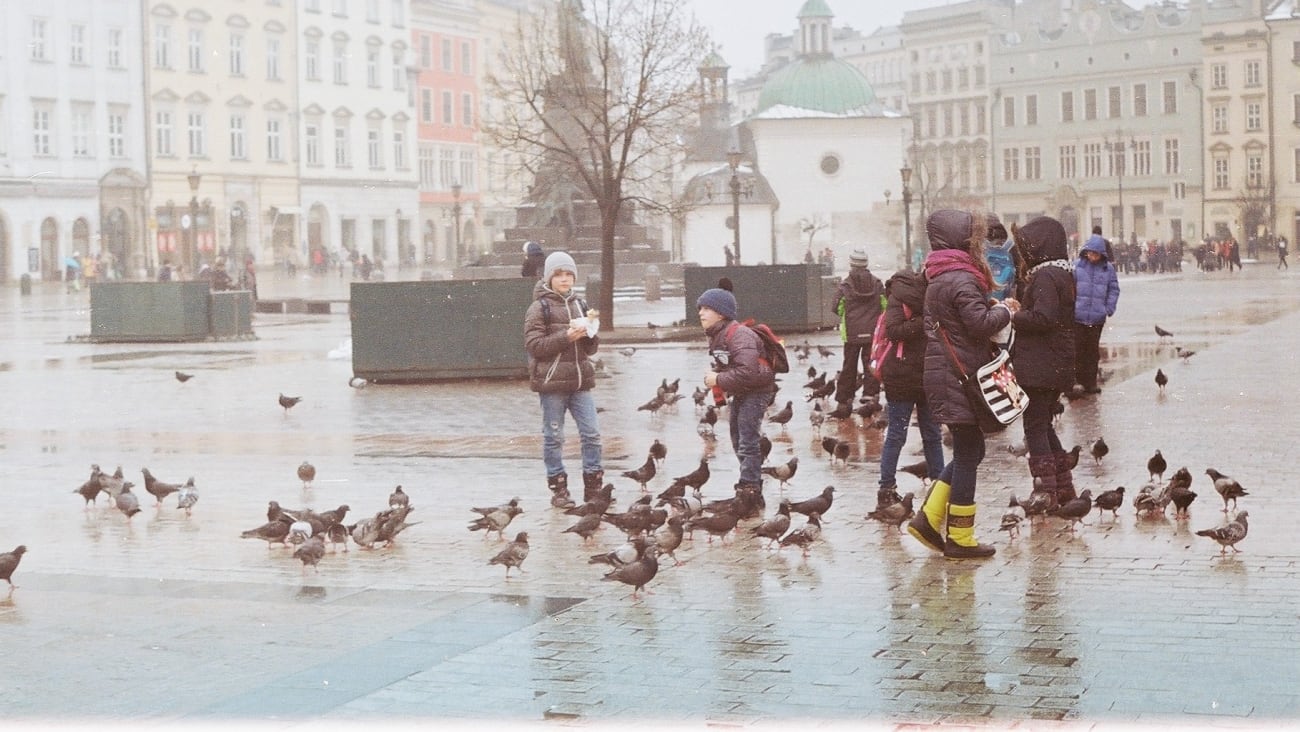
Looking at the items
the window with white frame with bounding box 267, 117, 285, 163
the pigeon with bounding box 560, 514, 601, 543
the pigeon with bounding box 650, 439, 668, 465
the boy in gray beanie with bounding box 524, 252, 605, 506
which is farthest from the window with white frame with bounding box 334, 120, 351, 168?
the pigeon with bounding box 560, 514, 601, 543

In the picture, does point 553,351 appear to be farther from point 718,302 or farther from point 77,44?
point 77,44

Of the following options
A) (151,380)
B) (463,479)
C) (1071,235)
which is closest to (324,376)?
(151,380)

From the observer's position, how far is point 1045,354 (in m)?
9.85

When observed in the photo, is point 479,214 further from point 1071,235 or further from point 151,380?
point 151,380

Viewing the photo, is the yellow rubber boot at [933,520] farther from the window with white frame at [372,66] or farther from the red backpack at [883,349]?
the window with white frame at [372,66]

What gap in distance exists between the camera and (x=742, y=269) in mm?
29266

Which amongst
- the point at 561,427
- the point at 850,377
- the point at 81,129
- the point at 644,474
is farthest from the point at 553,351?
the point at 81,129

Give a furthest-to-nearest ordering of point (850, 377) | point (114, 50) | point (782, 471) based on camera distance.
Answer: point (114, 50), point (850, 377), point (782, 471)

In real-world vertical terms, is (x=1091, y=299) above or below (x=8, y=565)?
above

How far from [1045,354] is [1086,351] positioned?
6605 mm

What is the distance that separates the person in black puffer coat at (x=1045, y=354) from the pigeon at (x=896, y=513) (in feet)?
2.54

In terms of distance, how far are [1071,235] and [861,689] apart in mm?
82778

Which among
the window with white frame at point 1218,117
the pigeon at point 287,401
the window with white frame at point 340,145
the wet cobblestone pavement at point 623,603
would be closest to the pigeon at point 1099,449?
the wet cobblestone pavement at point 623,603

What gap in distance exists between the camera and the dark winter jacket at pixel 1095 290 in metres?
16.1
